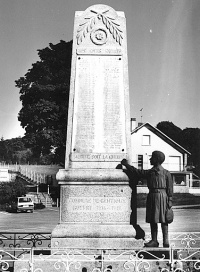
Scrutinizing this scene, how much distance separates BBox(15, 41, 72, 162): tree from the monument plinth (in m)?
20.4

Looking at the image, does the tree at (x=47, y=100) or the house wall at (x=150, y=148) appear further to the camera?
the house wall at (x=150, y=148)

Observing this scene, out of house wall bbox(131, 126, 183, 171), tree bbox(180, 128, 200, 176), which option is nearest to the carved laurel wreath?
house wall bbox(131, 126, 183, 171)

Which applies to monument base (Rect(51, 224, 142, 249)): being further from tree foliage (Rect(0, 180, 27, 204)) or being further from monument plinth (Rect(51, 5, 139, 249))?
tree foliage (Rect(0, 180, 27, 204))

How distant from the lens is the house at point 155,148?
50.3 metres

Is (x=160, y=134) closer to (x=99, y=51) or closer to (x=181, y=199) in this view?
(x=181, y=199)

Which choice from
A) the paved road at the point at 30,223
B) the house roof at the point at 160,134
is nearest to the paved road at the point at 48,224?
the paved road at the point at 30,223

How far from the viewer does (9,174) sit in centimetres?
4794

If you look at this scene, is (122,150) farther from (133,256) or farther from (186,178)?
(186,178)

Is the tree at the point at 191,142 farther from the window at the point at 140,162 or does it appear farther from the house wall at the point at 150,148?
the window at the point at 140,162

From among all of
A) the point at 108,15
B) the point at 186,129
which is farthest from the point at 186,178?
the point at 108,15

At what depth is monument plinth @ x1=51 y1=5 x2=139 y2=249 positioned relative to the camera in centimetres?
761

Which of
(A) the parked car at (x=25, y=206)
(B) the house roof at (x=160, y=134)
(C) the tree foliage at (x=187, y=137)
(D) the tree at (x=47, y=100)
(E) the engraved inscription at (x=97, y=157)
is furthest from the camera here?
(C) the tree foliage at (x=187, y=137)

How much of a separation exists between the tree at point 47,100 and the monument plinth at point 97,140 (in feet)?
67.1

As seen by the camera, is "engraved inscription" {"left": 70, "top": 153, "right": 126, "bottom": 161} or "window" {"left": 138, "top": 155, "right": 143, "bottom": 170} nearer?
"engraved inscription" {"left": 70, "top": 153, "right": 126, "bottom": 161}
